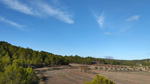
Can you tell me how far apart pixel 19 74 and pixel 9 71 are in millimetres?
1448

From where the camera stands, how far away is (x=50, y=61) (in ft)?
261

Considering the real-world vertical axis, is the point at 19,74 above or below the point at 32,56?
below

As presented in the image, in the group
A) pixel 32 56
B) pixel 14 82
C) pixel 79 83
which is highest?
pixel 32 56

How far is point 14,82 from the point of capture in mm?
14828

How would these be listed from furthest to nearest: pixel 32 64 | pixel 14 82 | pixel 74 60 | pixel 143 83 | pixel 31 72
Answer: pixel 74 60, pixel 32 64, pixel 143 83, pixel 31 72, pixel 14 82

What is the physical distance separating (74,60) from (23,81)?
102m

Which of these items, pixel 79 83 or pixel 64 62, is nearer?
pixel 79 83

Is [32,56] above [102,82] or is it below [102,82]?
above

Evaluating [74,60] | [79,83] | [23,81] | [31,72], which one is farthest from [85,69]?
[74,60]

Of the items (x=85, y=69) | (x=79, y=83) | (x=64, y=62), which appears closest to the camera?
(x=79, y=83)

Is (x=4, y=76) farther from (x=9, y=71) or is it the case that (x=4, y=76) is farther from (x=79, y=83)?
(x=79, y=83)

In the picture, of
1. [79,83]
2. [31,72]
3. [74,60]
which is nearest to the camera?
[31,72]

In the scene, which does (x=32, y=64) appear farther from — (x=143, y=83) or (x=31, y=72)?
(x=143, y=83)

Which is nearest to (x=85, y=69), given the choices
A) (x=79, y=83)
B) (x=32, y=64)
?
(x=79, y=83)
